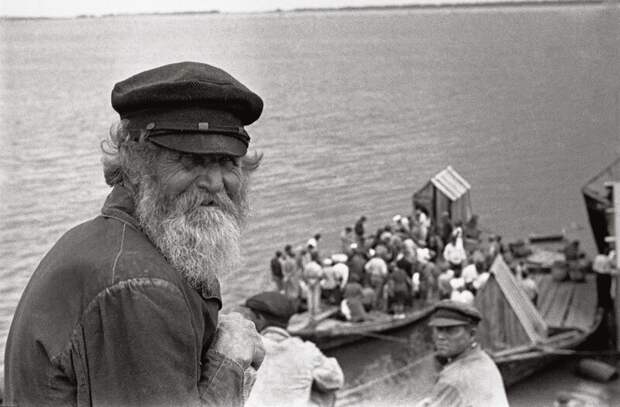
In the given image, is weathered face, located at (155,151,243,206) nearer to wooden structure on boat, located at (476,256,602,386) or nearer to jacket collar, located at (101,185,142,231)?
jacket collar, located at (101,185,142,231)

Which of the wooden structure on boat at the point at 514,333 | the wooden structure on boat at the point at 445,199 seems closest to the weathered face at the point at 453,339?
the wooden structure on boat at the point at 514,333

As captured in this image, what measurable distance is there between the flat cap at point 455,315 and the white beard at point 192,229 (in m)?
2.71

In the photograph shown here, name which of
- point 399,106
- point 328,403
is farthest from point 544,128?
point 328,403

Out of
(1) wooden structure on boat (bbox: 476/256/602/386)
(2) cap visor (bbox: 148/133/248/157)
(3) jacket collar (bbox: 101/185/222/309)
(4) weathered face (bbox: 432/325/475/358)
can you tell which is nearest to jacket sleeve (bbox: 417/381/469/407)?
(4) weathered face (bbox: 432/325/475/358)

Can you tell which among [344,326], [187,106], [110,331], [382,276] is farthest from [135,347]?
[382,276]

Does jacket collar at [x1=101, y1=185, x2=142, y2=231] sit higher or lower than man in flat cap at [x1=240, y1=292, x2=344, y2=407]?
higher

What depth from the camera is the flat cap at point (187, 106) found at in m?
1.58

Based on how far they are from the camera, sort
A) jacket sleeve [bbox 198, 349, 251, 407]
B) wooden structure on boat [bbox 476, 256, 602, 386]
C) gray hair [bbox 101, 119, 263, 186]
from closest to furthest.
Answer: jacket sleeve [bbox 198, 349, 251, 407] → gray hair [bbox 101, 119, 263, 186] → wooden structure on boat [bbox 476, 256, 602, 386]

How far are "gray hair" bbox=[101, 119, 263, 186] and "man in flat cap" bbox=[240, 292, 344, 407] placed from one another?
1.97 meters

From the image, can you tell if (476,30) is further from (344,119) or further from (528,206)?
(528,206)

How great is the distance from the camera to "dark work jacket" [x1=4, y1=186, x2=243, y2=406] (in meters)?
1.38

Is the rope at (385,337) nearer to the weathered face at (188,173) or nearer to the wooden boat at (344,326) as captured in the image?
the wooden boat at (344,326)

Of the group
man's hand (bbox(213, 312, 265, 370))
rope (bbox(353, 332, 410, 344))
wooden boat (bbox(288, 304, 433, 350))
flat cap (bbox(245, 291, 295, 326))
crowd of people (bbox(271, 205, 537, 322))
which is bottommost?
rope (bbox(353, 332, 410, 344))

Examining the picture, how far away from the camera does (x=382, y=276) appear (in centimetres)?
1736
